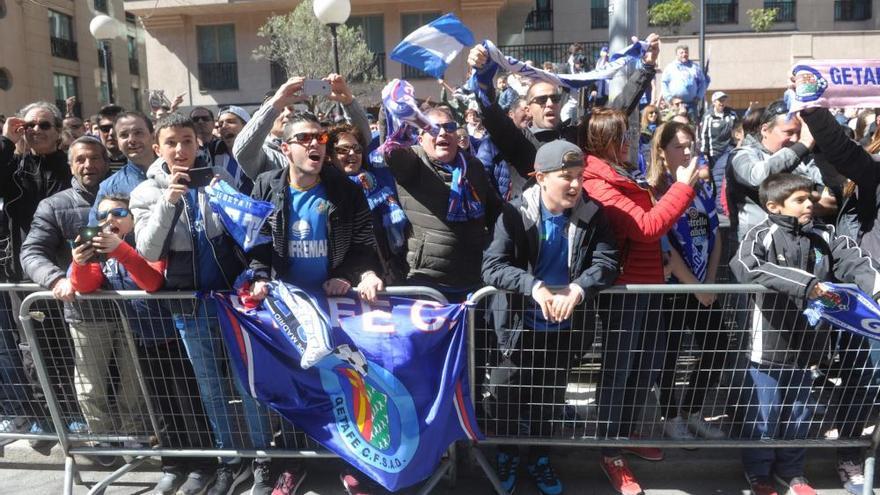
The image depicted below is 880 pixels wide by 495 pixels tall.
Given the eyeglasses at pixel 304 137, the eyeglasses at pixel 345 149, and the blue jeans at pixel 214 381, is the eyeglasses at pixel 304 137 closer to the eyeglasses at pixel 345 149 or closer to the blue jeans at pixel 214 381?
the eyeglasses at pixel 345 149

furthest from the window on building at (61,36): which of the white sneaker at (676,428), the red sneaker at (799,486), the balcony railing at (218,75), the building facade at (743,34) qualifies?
the red sneaker at (799,486)

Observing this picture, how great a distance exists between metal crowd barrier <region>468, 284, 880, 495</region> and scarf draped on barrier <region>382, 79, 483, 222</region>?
553 mm

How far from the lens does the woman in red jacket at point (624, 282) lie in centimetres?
377

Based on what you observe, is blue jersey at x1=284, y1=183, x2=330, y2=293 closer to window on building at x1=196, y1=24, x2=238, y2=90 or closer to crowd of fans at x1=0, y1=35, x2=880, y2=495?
crowd of fans at x1=0, y1=35, x2=880, y2=495

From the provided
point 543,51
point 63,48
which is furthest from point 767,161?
point 63,48

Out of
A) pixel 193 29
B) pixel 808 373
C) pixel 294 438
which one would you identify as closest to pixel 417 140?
pixel 294 438

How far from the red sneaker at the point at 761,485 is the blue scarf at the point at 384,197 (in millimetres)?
2431

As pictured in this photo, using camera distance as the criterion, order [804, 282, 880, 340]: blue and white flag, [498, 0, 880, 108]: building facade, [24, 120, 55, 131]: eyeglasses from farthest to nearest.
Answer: [498, 0, 880, 108]: building facade
[24, 120, 55, 131]: eyeglasses
[804, 282, 880, 340]: blue and white flag

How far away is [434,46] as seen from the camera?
14.5 feet

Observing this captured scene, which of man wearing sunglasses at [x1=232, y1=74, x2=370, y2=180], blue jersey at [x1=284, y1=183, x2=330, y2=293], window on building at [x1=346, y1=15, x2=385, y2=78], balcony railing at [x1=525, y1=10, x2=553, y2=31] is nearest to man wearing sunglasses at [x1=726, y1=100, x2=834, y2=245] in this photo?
man wearing sunglasses at [x1=232, y1=74, x2=370, y2=180]

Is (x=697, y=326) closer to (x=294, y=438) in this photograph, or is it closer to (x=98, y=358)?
(x=294, y=438)

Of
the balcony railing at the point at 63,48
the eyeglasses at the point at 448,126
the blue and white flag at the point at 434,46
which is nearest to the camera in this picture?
the eyeglasses at the point at 448,126

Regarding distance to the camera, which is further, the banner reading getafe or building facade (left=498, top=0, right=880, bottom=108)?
building facade (left=498, top=0, right=880, bottom=108)

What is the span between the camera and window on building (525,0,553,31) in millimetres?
34562
